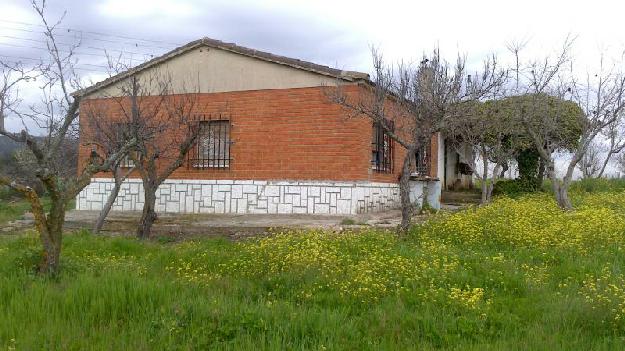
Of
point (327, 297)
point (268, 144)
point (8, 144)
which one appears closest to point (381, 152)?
point (268, 144)

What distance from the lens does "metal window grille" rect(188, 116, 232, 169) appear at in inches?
509

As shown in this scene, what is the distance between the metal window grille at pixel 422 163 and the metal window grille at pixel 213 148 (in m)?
5.17

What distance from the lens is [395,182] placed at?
1399cm

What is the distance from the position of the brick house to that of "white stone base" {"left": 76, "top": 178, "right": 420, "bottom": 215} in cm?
2

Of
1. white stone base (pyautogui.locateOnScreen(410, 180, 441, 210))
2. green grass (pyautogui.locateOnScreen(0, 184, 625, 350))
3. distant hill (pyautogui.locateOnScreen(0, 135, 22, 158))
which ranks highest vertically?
distant hill (pyautogui.locateOnScreen(0, 135, 22, 158))

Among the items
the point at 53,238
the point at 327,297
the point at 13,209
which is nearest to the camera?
the point at 327,297

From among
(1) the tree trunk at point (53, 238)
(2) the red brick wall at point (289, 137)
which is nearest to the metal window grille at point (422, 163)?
(2) the red brick wall at point (289, 137)

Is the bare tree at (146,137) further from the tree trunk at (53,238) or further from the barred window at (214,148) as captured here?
the tree trunk at (53,238)

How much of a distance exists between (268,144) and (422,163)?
5755mm

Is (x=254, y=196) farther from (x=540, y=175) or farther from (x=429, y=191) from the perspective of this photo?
(x=540, y=175)

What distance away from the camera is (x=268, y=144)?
40.8 ft

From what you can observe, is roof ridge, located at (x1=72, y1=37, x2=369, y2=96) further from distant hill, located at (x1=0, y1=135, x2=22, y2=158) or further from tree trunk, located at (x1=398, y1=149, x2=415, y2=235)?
tree trunk, located at (x1=398, y1=149, x2=415, y2=235)

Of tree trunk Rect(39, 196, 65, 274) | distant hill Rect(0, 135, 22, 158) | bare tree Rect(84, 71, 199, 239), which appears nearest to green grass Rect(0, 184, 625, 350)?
tree trunk Rect(39, 196, 65, 274)

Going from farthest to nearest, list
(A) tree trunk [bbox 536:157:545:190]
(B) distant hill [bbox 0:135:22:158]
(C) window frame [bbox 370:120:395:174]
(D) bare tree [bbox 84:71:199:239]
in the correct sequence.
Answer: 1. (A) tree trunk [bbox 536:157:545:190]
2. (C) window frame [bbox 370:120:395:174]
3. (D) bare tree [bbox 84:71:199:239]
4. (B) distant hill [bbox 0:135:22:158]
